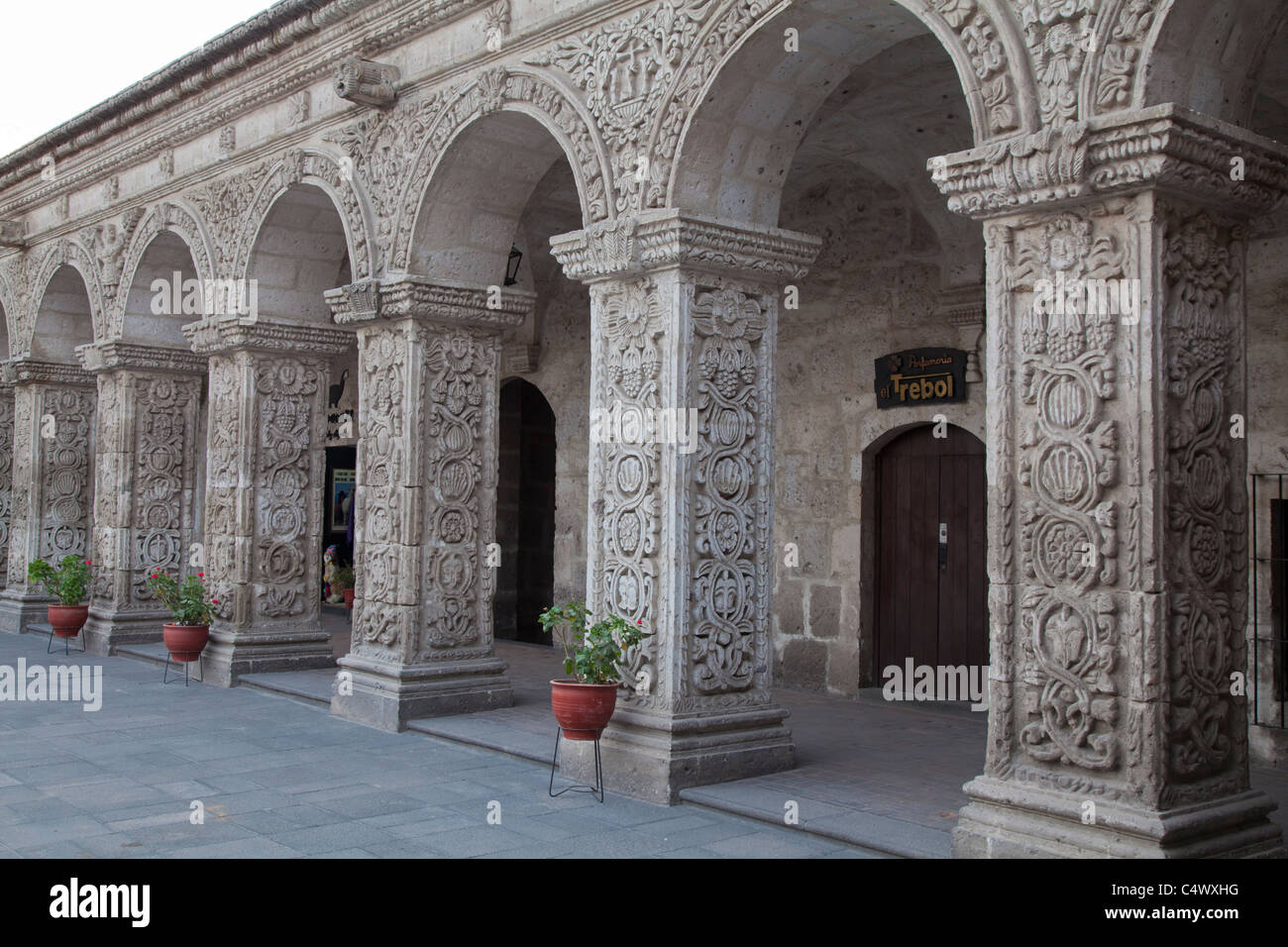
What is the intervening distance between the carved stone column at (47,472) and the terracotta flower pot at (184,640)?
396 centimetres

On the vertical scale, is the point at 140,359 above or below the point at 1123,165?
above

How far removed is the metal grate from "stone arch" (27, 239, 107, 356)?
9286 mm

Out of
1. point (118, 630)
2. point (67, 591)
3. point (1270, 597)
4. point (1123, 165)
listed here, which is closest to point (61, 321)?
point (67, 591)

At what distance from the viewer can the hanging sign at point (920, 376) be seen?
792cm

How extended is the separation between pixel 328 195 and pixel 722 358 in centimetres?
392

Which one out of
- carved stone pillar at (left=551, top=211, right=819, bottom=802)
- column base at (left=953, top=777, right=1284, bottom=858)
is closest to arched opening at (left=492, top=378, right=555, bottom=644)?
carved stone pillar at (left=551, top=211, right=819, bottom=802)

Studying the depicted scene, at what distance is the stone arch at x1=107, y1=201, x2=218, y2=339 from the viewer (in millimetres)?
9531

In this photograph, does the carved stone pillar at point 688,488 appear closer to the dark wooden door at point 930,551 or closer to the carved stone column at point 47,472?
the dark wooden door at point 930,551

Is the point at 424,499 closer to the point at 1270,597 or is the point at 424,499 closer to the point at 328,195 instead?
the point at 328,195

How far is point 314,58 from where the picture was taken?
8.29 meters

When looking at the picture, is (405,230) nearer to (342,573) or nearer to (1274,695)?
(1274,695)

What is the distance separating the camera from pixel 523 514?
12125 mm

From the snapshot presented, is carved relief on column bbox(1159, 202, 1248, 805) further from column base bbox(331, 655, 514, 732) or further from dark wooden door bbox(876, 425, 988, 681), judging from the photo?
column base bbox(331, 655, 514, 732)
